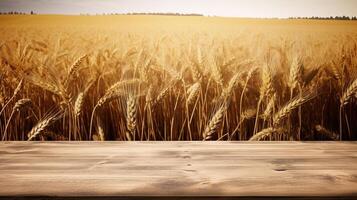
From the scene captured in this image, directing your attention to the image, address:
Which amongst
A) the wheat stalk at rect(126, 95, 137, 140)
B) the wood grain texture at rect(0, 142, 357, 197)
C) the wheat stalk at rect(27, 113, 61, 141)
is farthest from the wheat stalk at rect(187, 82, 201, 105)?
the wheat stalk at rect(27, 113, 61, 141)

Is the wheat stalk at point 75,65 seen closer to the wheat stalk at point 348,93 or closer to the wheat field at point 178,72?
the wheat field at point 178,72

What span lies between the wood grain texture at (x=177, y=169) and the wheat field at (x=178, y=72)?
1.36 feet

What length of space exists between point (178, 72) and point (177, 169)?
0.79 m

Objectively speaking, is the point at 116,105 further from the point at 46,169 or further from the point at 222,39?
the point at 46,169

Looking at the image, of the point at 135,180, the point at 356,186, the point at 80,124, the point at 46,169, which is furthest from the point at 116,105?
the point at 356,186

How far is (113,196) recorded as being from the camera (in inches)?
30.0

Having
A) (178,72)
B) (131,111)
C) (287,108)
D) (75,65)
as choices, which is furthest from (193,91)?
(75,65)

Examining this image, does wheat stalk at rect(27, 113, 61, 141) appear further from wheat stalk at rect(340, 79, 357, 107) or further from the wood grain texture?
wheat stalk at rect(340, 79, 357, 107)

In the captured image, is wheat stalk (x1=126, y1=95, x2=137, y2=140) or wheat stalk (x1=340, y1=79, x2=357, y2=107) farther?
wheat stalk (x1=340, y1=79, x2=357, y2=107)

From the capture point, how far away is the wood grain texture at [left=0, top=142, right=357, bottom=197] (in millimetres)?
798

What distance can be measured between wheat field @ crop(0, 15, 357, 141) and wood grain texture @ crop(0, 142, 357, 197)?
414 millimetres

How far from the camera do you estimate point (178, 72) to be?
1702 mm

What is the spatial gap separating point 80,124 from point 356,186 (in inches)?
47.5

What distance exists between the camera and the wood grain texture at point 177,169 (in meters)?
0.80
